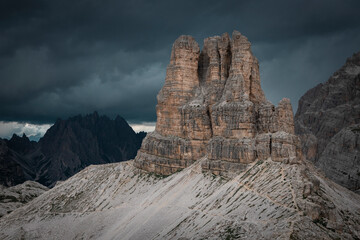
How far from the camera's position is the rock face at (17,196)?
138m

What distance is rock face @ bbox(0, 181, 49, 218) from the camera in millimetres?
137875

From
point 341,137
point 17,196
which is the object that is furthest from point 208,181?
point 341,137

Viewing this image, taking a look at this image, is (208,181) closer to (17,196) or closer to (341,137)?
(17,196)

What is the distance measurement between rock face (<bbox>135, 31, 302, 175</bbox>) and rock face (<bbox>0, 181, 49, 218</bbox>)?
57.8m

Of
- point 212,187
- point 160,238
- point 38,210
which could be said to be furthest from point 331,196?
point 38,210

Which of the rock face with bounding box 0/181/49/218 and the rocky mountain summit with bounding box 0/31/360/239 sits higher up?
the rocky mountain summit with bounding box 0/31/360/239

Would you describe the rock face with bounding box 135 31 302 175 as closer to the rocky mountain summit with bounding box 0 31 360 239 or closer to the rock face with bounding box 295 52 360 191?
the rocky mountain summit with bounding box 0 31 360 239

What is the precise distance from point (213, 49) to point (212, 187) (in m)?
39.0

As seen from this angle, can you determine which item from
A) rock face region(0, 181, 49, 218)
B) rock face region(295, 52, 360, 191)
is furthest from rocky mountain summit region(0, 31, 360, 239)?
rock face region(295, 52, 360, 191)

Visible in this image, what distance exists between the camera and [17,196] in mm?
150125

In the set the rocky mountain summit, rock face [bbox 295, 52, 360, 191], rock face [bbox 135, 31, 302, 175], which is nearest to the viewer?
the rocky mountain summit

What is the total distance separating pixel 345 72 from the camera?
199m

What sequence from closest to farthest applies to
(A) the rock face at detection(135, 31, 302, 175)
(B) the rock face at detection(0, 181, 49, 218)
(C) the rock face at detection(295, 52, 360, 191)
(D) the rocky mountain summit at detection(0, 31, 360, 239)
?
1. (D) the rocky mountain summit at detection(0, 31, 360, 239)
2. (A) the rock face at detection(135, 31, 302, 175)
3. (B) the rock face at detection(0, 181, 49, 218)
4. (C) the rock face at detection(295, 52, 360, 191)

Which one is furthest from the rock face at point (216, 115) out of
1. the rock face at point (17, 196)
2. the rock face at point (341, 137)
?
the rock face at point (341, 137)
